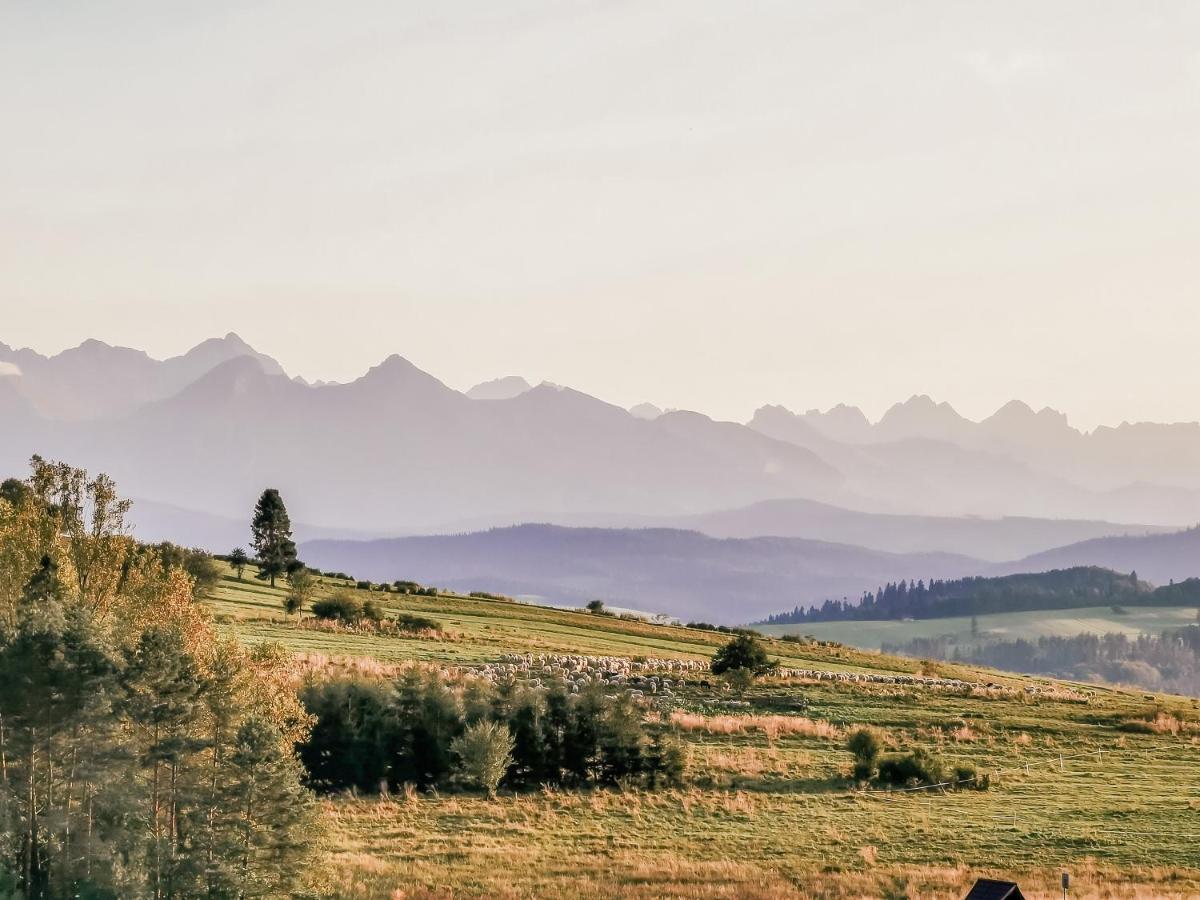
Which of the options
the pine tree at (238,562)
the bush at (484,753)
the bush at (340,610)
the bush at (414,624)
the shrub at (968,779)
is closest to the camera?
the bush at (484,753)

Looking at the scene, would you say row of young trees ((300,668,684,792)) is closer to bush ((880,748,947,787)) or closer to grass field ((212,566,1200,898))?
grass field ((212,566,1200,898))

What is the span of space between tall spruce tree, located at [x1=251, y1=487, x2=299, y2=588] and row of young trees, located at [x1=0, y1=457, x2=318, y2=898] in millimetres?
82509

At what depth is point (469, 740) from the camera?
187 ft

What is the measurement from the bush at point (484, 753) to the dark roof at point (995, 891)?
107 feet

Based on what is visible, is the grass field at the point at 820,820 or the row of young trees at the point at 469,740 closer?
the grass field at the point at 820,820

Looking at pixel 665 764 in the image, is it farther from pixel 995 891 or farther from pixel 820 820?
pixel 995 891

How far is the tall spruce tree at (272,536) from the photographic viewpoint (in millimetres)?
123875

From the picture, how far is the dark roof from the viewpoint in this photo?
26344mm

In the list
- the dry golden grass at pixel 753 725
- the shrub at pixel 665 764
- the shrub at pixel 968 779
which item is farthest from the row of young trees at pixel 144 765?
the shrub at pixel 968 779

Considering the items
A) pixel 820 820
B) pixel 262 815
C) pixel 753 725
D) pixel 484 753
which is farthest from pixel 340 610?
pixel 262 815

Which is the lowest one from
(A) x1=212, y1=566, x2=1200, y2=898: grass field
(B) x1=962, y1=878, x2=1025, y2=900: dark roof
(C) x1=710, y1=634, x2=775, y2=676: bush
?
(A) x1=212, y1=566, x2=1200, y2=898: grass field

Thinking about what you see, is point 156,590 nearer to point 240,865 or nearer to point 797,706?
point 240,865

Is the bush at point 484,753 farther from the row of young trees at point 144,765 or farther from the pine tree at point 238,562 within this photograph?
the pine tree at point 238,562

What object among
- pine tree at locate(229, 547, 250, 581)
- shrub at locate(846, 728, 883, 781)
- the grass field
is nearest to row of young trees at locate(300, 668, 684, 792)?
the grass field
